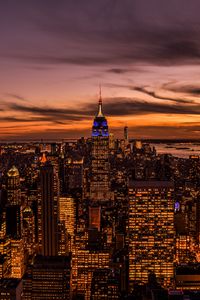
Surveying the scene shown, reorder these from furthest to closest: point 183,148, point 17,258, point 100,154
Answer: point 100,154 → point 183,148 → point 17,258

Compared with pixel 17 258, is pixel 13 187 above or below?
above

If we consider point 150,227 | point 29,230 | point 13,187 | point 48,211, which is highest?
point 13,187

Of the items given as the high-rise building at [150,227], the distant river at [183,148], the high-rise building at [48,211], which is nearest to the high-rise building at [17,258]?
the high-rise building at [48,211]

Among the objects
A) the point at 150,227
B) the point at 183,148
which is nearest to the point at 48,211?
the point at 150,227

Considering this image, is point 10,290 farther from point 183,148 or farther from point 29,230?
point 183,148

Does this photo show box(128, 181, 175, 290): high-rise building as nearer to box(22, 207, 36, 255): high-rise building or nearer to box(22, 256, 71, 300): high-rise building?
box(22, 256, 71, 300): high-rise building

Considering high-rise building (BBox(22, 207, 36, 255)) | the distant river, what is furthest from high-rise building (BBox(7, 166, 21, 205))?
the distant river

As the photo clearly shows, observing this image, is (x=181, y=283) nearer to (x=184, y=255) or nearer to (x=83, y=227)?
(x=184, y=255)
